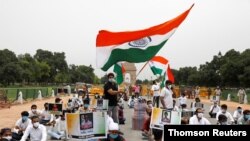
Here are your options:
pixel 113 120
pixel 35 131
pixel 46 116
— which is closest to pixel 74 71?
pixel 46 116

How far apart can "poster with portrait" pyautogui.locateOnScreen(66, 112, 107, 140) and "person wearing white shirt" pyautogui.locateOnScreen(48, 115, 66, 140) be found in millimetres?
5655

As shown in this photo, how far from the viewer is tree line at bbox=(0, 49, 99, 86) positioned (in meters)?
101

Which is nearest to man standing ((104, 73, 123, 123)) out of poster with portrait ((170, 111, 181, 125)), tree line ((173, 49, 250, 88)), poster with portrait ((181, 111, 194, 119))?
poster with portrait ((170, 111, 181, 125))

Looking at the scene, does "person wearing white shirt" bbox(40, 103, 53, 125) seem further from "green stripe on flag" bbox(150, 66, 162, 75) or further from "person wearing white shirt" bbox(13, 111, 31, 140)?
"green stripe on flag" bbox(150, 66, 162, 75)

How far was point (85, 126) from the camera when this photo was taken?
31.7 feet

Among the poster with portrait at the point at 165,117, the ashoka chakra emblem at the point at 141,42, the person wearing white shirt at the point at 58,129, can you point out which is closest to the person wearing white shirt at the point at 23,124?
the person wearing white shirt at the point at 58,129

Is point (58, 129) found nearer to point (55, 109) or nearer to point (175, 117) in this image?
point (55, 109)

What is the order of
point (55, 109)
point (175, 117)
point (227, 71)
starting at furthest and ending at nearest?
point (227, 71), point (55, 109), point (175, 117)

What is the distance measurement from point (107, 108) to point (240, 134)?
9273 mm

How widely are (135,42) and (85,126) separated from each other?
677 centimetres

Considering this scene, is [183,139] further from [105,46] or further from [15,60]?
[15,60]

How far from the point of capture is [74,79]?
159625mm

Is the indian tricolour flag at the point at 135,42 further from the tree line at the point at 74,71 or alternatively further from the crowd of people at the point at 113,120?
the tree line at the point at 74,71

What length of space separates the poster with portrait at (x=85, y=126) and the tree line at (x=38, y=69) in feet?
298
